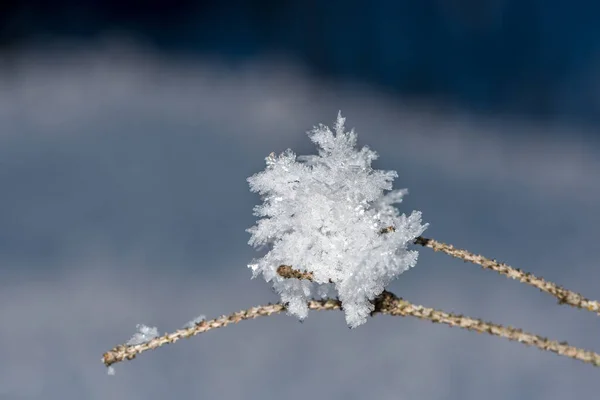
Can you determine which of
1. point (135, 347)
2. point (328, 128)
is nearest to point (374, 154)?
point (328, 128)

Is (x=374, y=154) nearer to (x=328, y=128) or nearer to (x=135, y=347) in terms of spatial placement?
(x=328, y=128)

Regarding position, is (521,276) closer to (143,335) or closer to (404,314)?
(404,314)

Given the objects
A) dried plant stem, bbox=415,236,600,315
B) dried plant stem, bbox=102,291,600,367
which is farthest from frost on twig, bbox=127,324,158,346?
dried plant stem, bbox=415,236,600,315

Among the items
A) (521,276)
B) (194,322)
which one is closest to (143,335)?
(194,322)

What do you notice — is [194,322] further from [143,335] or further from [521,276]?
[521,276]

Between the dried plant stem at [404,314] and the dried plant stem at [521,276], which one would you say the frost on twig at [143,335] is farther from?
the dried plant stem at [521,276]

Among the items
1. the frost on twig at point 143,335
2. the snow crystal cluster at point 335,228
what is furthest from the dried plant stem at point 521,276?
the frost on twig at point 143,335

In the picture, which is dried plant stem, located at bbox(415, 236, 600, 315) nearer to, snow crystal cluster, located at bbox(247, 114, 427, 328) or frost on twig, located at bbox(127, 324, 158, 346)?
snow crystal cluster, located at bbox(247, 114, 427, 328)
